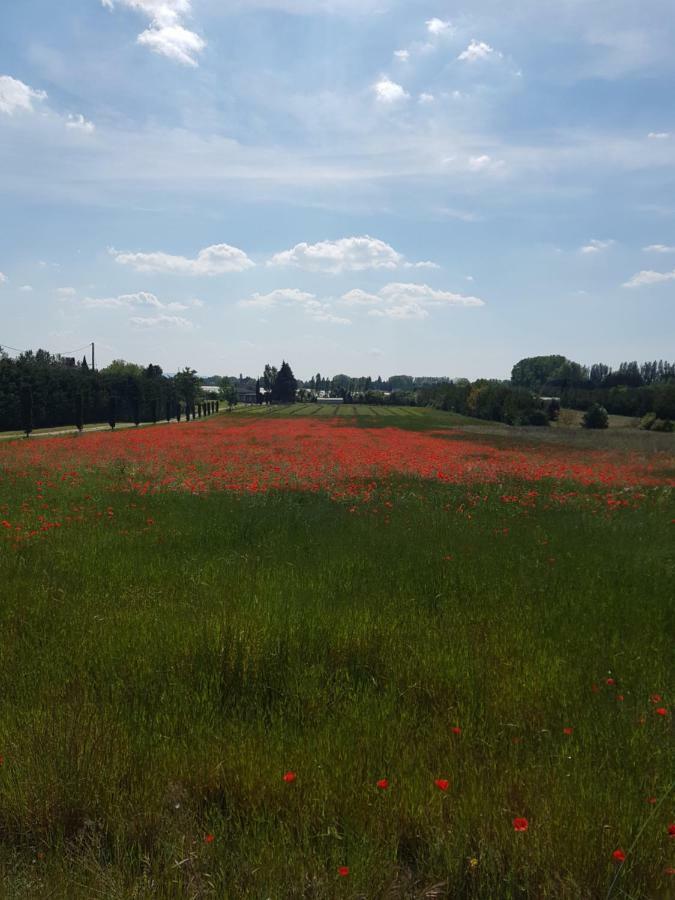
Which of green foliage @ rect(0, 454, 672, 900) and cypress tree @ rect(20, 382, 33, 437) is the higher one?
cypress tree @ rect(20, 382, 33, 437)

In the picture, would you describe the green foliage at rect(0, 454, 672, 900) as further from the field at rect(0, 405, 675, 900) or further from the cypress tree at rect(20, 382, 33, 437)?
the cypress tree at rect(20, 382, 33, 437)

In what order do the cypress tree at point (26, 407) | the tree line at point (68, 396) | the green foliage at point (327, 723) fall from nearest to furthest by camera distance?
the green foliage at point (327, 723) < the cypress tree at point (26, 407) < the tree line at point (68, 396)

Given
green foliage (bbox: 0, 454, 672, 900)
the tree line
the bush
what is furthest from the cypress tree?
the bush

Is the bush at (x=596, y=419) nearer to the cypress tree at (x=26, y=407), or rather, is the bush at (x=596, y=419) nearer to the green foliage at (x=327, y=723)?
the cypress tree at (x=26, y=407)

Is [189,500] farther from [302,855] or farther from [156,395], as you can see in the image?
[156,395]

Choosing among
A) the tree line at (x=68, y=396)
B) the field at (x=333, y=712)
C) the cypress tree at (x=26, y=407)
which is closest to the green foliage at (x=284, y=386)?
the tree line at (x=68, y=396)

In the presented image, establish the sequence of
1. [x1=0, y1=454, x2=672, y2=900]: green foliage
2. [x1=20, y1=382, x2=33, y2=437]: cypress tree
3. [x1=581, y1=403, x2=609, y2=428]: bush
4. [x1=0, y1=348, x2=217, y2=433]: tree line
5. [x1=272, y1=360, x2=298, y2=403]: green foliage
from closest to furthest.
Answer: [x1=0, y1=454, x2=672, y2=900]: green foliage, [x1=20, y1=382, x2=33, y2=437]: cypress tree, [x1=0, y1=348, x2=217, y2=433]: tree line, [x1=581, y1=403, x2=609, y2=428]: bush, [x1=272, y1=360, x2=298, y2=403]: green foliage

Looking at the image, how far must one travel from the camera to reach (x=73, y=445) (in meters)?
23.6

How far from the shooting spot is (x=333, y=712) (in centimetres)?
407

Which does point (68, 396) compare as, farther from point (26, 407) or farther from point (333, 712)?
point (333, 712)

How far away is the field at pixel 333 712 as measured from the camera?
105 inches

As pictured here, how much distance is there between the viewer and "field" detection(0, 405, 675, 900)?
267cm

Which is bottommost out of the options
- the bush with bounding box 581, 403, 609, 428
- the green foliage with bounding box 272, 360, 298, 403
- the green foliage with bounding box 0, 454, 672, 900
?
the green foliage with bounding box 0, 454, 672, 900

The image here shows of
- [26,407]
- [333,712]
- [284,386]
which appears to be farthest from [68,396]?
[284,386]
